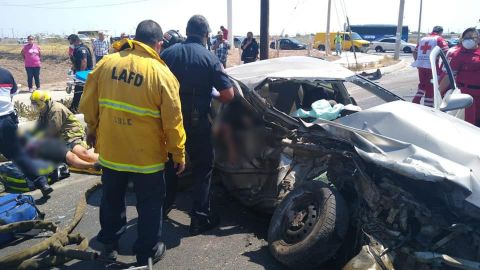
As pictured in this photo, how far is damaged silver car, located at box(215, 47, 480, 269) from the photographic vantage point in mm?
2553

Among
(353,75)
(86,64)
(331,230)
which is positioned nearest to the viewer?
(331,230)

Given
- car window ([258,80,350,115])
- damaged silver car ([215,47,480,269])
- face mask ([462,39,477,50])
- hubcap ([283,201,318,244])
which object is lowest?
hubcap ([283,201,318,244])

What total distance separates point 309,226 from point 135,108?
4.94ft

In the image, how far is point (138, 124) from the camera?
9.27 feet

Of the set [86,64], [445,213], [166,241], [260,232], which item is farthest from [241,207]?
[86,64]

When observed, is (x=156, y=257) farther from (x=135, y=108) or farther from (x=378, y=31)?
(x=378, y=31)

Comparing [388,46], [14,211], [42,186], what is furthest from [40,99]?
[388,46]

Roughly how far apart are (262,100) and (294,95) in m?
0.90

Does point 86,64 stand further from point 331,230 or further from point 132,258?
point 331,230

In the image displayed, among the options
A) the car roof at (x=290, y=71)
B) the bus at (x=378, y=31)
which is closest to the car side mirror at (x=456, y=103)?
the car roof at (x=290, y=71)

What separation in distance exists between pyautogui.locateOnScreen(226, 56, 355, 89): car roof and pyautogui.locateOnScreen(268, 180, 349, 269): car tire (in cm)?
119

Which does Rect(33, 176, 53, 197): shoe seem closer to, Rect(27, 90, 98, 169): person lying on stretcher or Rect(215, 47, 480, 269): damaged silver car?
Rect(27, 90, 98, 169): person lying on stretcher

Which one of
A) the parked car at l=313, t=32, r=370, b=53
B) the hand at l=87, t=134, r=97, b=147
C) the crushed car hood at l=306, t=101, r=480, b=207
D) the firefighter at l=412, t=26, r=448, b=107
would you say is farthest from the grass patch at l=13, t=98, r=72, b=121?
the parked car at l=313, t=32, r=370, b=53

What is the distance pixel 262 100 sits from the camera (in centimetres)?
363
